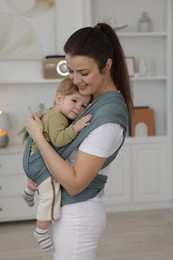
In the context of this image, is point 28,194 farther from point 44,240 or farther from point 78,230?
point 78,230

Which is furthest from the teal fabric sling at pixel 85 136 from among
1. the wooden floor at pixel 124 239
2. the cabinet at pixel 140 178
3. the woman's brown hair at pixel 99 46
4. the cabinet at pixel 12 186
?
the cabinet at pixel 140 178

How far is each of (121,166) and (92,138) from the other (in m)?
2.83

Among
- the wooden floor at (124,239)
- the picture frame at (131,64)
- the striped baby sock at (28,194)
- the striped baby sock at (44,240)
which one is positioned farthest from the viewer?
the picture frame at (131,64)

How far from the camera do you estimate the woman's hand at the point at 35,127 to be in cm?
143

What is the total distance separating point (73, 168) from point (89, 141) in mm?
108

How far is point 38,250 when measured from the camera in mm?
3207

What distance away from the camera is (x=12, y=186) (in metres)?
3.81

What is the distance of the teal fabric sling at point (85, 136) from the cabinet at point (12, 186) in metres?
2.28

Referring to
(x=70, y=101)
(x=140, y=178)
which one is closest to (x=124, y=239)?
(x=140, y=178)

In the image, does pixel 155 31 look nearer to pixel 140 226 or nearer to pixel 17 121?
pixel 17 121

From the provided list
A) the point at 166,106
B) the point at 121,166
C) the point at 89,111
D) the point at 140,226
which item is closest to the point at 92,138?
the point at 89,111

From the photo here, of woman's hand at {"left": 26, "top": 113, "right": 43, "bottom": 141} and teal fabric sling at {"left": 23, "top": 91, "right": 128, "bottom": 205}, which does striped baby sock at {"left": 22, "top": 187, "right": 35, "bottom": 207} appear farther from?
woman's hand at {"left": 26, "top": 113, "right": 43, "bottom": 141}

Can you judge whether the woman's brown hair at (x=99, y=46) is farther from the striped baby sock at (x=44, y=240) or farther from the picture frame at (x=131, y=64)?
the picture frame at (x=131, y=64)

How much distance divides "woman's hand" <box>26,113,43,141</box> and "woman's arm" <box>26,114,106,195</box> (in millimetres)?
54
